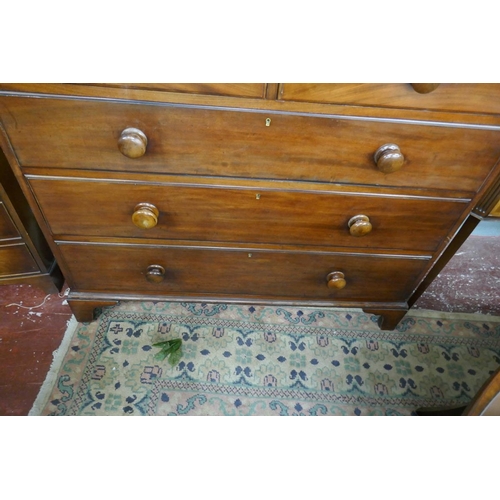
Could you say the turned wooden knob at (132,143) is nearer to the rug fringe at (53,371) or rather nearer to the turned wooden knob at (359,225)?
the turned wooden knob at (359,225)

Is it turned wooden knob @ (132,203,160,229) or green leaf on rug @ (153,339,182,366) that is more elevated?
turned wooden knob @ (132,203,160,229)

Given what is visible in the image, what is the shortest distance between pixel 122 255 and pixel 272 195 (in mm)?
525

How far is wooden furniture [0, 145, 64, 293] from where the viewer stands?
1188 mm

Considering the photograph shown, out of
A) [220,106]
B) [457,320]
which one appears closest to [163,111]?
[220,106]

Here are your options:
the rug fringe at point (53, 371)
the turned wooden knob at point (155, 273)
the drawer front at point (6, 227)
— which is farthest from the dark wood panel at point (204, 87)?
the rug fringe at point (53, 371)

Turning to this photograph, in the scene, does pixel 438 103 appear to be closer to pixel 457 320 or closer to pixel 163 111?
pixel 163 111

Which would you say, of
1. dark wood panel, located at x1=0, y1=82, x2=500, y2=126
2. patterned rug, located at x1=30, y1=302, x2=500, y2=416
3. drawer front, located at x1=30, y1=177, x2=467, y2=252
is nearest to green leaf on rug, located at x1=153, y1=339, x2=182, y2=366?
patterned rug, located at x1=30, y1=302, x2=500, y2=416

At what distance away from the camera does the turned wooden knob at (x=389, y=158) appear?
862 mm

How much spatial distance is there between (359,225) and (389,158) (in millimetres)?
218

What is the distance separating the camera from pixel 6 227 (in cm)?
126

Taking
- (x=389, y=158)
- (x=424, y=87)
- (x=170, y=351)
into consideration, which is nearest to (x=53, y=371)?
(x=170, y=351)

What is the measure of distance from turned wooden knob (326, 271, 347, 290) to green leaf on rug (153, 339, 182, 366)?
0.60 meters

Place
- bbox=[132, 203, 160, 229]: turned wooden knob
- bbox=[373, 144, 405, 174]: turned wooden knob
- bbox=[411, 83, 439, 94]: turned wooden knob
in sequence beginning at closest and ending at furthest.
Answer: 1. bbox=[411, 83, 439, 94]: turned wooden knob
2. bbox=[373, 144, 405, 174]: turned wooden knob
3. bbox=[132, 203, 160, 229]: turned wooden knob

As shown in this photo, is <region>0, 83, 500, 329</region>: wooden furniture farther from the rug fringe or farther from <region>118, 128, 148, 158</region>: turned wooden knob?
the rug fringe
